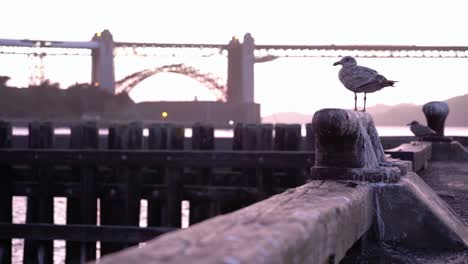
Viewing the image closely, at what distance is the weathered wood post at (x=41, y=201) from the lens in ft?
32.4

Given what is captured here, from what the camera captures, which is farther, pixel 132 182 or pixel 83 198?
pixel 83 198

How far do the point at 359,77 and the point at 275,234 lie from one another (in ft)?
14.0

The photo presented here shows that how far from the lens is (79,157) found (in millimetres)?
10008

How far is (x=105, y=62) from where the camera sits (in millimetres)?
94062

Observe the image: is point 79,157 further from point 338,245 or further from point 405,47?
point 405,47

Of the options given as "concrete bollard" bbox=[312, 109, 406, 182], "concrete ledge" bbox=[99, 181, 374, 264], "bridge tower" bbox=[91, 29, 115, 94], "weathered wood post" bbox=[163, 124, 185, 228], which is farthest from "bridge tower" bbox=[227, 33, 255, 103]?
"concrete ledge" bbox=[99, 181, 374, 264]

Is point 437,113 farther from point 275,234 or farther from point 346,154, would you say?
point 275,234

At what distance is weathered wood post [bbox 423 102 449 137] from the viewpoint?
14.6 metres

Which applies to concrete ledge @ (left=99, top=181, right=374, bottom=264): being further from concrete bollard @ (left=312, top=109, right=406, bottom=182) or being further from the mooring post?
the mooring post

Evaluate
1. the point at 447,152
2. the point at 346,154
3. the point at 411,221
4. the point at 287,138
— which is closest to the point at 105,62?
the point at 447,152

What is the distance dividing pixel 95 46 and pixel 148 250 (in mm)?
97814

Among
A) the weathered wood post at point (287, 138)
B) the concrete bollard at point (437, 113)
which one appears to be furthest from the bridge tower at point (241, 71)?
the weathered wood post at point (287, 138)

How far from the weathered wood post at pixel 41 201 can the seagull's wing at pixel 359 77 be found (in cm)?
548

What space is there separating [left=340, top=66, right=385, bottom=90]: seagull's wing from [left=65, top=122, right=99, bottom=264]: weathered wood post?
15.8 feet
